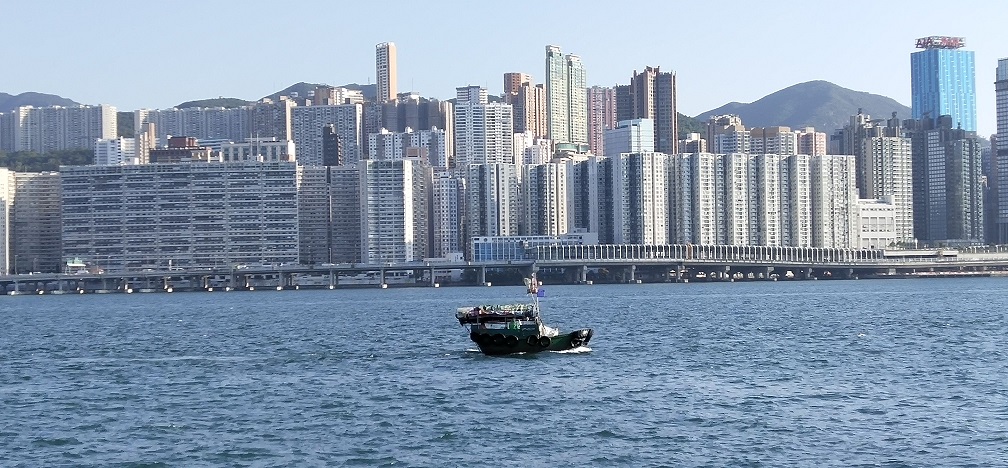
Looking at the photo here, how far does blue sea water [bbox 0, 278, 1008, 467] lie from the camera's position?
41812 mm

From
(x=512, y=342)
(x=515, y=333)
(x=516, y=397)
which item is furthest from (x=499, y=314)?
(x=516, y=397)

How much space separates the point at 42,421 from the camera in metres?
49.4

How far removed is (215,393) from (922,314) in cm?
6245

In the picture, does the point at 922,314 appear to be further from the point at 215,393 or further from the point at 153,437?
the point at 153,437

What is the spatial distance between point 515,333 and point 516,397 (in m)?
15.1

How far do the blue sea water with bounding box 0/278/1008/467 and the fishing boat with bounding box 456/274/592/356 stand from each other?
64 centimetres

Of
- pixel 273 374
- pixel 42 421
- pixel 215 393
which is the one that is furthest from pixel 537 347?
pixel 42 421

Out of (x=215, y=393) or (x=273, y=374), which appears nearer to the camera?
(x=215, y=393)

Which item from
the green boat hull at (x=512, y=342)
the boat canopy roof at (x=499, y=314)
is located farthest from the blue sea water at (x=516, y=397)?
the boat canopy roof at (x=499, y=314)

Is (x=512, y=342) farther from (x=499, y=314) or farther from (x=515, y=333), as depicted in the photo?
(x=499, y=314)

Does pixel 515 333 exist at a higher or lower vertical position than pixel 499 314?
lower

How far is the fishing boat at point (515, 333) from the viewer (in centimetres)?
6800

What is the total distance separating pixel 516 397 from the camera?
53031mm

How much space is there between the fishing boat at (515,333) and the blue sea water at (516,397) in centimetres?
64
